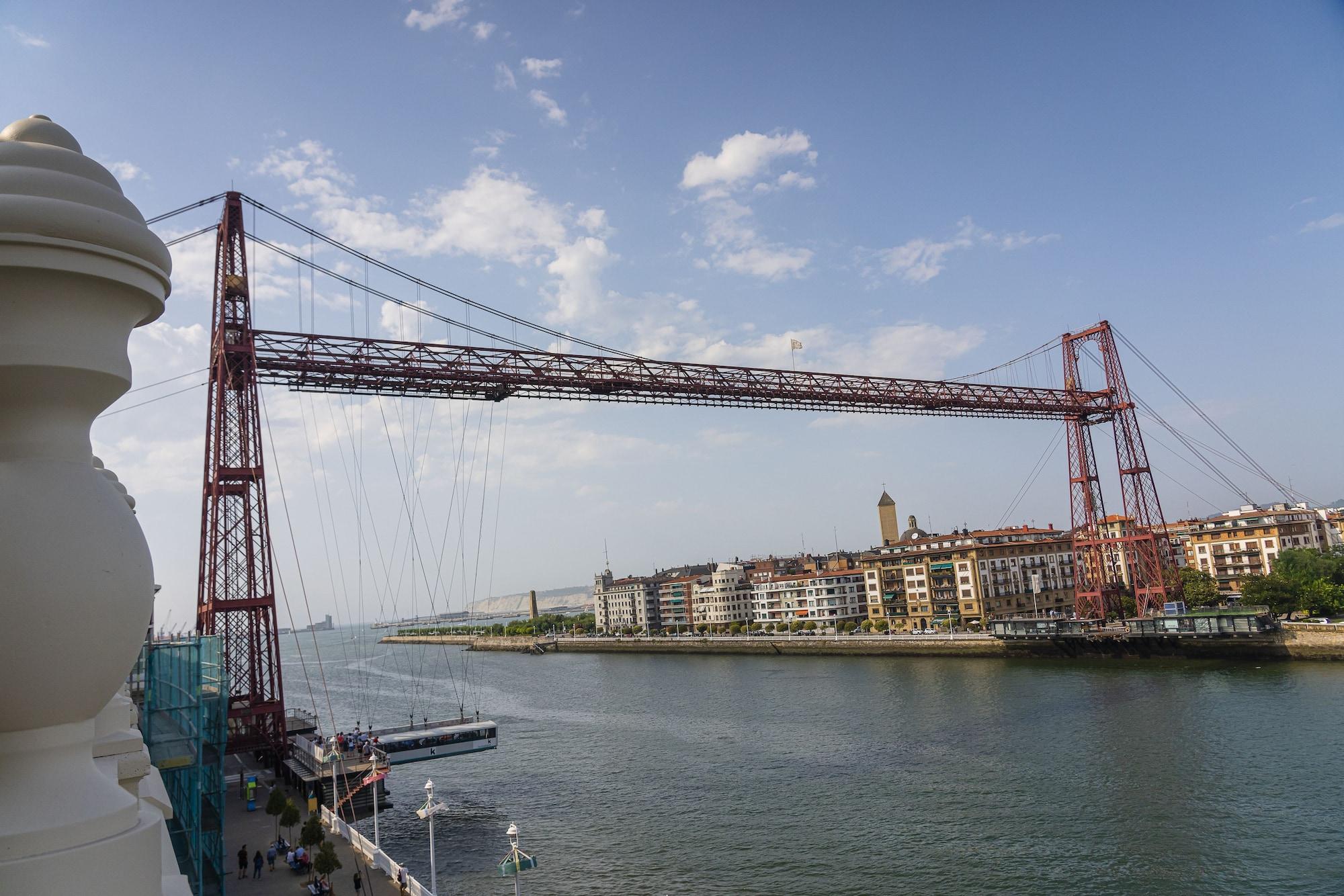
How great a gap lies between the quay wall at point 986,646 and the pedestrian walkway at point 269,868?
27481 mm

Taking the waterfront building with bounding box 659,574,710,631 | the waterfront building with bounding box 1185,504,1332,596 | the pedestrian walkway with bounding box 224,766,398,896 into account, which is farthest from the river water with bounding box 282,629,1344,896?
the waterfront building with bounding box 659,574,710,631

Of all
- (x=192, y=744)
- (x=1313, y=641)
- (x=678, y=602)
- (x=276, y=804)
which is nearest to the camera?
(x=192, y=744)

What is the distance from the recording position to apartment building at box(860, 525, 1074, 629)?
135 ft

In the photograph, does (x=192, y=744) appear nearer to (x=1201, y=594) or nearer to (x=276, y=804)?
(x=276, y=804)

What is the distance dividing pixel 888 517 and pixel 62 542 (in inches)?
2843

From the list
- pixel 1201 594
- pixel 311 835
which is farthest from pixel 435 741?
pixel 1201 594

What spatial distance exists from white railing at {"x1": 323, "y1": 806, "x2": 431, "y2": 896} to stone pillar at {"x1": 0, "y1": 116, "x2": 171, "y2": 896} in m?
9.44

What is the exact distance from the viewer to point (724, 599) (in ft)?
181

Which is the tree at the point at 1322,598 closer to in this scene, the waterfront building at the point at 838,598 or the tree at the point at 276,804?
the waterfront building at the point at 838,598

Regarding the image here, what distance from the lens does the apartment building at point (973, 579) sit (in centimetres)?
4103

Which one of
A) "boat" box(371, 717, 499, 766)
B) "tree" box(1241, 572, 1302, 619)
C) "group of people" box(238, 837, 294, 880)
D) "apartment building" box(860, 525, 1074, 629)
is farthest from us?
"apartment building" box(860, 525, 1074, 629)

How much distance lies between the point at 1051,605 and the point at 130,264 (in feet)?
155

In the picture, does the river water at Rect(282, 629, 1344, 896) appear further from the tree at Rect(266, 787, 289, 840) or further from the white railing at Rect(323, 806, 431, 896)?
the tree at Rect(266, 787, 289, 840)

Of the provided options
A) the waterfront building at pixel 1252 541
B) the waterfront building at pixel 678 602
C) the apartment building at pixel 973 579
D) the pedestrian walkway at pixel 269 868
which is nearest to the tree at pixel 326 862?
the pedestrian walkway at pixel 269 868
